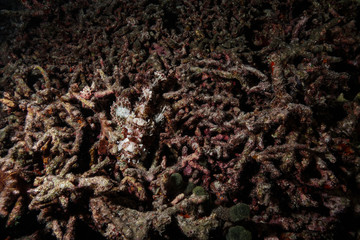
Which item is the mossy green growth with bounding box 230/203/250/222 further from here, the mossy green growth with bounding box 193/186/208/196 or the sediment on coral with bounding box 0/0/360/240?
the mossy green growth with bounding box 193/186/208/196

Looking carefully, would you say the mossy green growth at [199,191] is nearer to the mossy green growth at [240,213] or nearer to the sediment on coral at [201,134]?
the sediment on coral at [201,134]

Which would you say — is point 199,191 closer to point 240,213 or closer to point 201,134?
point 240,213

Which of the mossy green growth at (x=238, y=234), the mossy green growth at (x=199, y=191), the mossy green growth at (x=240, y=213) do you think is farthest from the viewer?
the mossy green growth at (x=199, y=191)

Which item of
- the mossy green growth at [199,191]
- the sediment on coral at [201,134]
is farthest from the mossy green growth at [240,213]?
the mossy green growth at [199,191]

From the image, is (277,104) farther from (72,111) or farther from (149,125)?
(72,111)

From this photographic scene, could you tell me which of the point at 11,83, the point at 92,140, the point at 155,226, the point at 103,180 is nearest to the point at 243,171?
the point at 155,226

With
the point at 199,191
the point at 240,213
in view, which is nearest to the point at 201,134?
the point at 199,191
